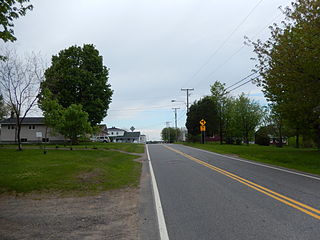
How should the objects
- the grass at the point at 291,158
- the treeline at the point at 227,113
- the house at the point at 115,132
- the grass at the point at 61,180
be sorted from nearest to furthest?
the grass at the point at 61,180
the grass at the point at 291,158
the treeline at the point at 227,113
the house at the point at 115,132

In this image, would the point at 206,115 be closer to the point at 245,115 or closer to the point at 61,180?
the point at 245,115

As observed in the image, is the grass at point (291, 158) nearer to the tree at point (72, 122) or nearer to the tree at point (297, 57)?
the tree at point (297, 57)

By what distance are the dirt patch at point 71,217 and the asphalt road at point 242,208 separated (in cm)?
97

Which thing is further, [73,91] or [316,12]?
[73,91]

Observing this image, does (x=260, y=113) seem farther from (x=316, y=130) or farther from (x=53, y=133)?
(x=53, y=133)

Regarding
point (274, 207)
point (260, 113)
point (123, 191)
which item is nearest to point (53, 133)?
point (123, 191)

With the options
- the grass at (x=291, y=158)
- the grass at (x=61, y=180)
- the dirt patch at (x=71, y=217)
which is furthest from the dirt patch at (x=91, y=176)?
the grass at (x=291, y=158)

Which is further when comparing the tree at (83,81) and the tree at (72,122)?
the tree at (83,81)

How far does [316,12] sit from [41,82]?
68.3 feet

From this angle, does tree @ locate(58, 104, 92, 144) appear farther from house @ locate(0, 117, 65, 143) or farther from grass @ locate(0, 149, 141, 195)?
house @ locate(0, 117, 65, 143)

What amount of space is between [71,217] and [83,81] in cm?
3442

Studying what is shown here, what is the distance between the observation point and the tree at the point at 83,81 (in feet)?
124

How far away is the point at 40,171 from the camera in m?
12.1

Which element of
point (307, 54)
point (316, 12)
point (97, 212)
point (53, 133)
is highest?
point (316, 12)
